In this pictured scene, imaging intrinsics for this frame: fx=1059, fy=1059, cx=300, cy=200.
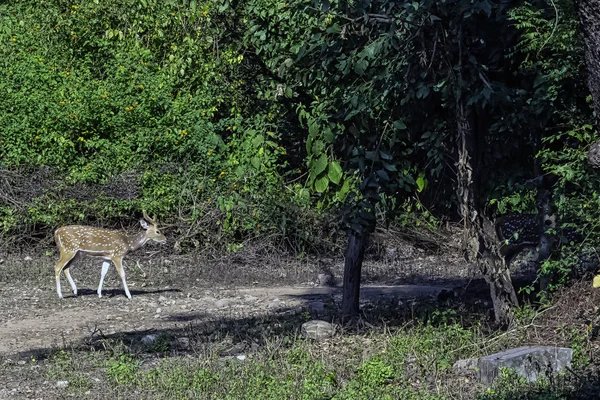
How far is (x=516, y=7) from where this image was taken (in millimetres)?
10141

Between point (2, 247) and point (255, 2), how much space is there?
9.31 m

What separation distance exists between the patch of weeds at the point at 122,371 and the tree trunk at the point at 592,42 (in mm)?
5294

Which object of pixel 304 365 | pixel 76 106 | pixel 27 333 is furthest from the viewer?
pixel 76 106

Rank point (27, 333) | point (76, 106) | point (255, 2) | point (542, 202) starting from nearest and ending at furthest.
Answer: point (542, 202) → point (255, 2) → point (27, 333) → point (76, 106)

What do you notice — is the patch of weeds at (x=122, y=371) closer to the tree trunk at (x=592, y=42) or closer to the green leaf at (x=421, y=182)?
the green leaf at (x=421, y=182)

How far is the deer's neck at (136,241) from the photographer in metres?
16.3

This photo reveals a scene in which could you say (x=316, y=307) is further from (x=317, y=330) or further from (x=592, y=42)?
(x=592, y=42)

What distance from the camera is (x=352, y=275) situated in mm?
12508

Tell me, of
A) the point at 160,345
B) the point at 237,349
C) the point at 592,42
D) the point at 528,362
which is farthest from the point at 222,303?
the point at 592,42

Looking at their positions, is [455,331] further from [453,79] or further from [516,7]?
[516,7]

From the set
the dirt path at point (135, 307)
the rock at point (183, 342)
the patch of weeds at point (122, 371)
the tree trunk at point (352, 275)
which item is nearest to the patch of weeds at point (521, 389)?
the patch of weeds at point (122, 371)

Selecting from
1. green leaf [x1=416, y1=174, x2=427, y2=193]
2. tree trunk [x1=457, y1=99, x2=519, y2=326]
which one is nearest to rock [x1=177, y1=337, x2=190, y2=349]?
green leaf [x1=416, y1=174, x2=427, y2=193]

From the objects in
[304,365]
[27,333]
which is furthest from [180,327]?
[304,365]

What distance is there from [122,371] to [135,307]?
221 inches
